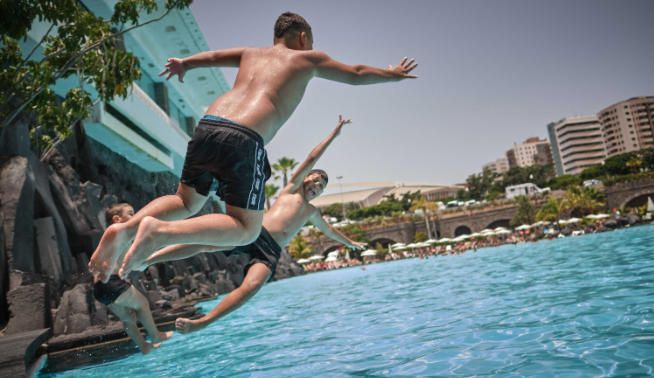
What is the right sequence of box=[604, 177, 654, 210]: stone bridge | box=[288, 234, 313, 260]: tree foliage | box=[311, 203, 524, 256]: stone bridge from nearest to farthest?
box=[288, 234, 313, 260]: tree foliage → box=[604, 177, 654, 210]: stone bridge → box=[311, 203, 524, 256]: stone bridge

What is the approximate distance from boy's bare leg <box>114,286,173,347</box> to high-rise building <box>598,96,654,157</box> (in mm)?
142673

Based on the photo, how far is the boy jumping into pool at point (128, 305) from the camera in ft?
13.1

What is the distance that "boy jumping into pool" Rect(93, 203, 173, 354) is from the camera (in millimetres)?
4008

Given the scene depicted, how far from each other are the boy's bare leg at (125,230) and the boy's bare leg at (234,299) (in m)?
0.55

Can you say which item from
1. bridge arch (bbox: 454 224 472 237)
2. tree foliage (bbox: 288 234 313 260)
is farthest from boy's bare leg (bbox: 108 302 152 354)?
bridge arch (bbox: 454 224 472 237)

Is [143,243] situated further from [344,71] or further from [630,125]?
[630,125]

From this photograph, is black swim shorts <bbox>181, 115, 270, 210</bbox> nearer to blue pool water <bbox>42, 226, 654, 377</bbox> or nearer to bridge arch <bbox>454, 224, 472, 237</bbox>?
blue pool water <bbox>42, 226, 654, 377</bbox>

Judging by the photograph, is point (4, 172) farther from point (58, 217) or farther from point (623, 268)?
point (623, 268)

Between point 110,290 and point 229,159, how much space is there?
1.89m

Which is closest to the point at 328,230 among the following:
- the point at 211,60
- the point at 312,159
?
the point at 312,159

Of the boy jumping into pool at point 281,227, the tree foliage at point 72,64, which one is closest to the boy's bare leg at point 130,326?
the boy jumping into pool at point 281,227

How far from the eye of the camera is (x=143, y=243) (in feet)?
8.82

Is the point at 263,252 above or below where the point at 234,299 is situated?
above

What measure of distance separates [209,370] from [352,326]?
8.01 ft
